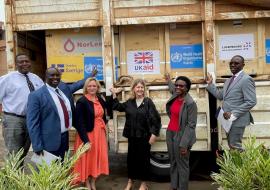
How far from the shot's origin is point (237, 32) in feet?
17.4

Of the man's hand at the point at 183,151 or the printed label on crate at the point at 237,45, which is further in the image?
the printed label on crate at the point at 237,45

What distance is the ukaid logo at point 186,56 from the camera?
5400 millimetres

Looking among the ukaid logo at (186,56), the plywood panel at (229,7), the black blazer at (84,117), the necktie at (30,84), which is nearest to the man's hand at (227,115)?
the ukaid logo at (186,56)

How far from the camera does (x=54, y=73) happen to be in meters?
4.41

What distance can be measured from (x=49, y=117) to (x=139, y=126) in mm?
1220

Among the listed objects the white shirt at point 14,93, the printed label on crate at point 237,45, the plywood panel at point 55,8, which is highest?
the plywood panel at point 55,8

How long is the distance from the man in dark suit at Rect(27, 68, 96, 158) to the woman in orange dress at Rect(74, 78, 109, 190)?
405mm

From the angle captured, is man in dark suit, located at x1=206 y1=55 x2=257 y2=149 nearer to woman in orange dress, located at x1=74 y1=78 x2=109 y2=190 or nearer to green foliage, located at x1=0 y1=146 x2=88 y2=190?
woman in orange dress, located at x1=74 y1=78 x2=109 y2=190

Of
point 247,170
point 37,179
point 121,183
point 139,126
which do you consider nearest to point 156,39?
point 139,126

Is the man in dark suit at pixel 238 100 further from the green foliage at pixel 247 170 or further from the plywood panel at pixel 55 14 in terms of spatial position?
the plywood panel at pixel 55 14

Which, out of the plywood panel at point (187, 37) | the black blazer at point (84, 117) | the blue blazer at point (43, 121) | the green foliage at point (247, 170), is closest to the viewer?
the green foliage at point (247, 170)

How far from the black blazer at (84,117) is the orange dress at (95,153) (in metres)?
0.07

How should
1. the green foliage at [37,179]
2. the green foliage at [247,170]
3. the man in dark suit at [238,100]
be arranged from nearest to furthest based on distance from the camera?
1. the green foliage at [37,179]
2. the green foliage at [247,170]
3. the man in dark suit at [238,100]

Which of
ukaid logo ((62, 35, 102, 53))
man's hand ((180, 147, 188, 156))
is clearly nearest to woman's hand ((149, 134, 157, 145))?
man's hand ((180, 147, 188, 156))
